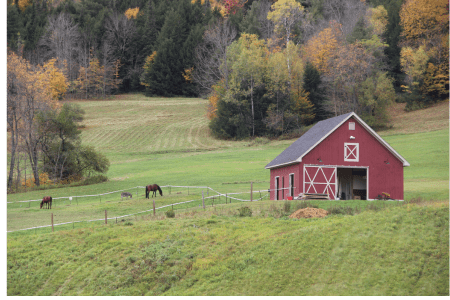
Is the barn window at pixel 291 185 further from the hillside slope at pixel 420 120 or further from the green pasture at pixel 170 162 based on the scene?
the hillside slope at pixel 420 120

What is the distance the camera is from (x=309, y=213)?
70.1 feet

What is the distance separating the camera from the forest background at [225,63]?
47.4 metres

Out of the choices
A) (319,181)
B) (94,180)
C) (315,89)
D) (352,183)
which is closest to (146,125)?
(315,89)

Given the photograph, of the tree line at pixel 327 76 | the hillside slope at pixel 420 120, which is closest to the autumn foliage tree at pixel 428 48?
the tree line at pixel 327 76

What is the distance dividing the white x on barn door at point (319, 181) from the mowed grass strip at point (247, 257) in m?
9.12

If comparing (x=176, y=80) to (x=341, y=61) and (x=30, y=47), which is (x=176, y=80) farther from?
(x=341, y=61)

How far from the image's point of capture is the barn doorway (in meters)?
34.8

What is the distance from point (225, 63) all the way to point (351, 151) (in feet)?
160

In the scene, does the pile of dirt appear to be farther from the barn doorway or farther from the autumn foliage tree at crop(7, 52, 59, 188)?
the autumn foliage tree at crop(7, 52, 59, 188)

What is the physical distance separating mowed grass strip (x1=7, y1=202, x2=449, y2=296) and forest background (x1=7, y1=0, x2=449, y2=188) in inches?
1069

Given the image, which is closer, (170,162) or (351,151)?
(351,151)

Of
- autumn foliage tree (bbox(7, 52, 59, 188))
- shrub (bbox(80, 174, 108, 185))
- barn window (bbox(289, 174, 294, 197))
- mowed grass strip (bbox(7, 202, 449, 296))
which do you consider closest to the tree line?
shrub (bbox(80, 174, 108, 185))

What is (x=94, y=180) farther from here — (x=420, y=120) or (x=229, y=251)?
(x=420, y=120)

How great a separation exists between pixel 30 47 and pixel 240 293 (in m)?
105
